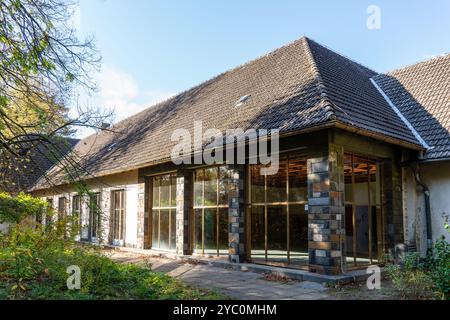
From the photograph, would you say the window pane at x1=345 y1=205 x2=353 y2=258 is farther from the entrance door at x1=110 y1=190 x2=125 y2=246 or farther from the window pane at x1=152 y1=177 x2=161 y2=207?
the entrance door at x1=110 y1=190 x2=125 y2=246

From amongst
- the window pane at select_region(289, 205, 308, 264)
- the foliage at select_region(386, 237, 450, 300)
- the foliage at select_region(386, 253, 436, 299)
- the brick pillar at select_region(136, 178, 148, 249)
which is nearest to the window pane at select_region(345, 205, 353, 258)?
the window pane at select_region(289, 205, 308, 264)

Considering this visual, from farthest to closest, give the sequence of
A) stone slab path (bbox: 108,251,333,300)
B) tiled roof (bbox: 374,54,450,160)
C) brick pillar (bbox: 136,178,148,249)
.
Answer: brick pillar (bbox: 136,178,148,249) → tiled roof (bbox: 374,54,450,160) → stone slab path (bbox: 108,251,333,300)

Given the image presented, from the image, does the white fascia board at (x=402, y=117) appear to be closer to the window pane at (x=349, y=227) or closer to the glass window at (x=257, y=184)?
the window pane at (x=349, y=227)

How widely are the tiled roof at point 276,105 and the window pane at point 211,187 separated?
1.28 metres

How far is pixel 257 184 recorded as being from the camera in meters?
10.2

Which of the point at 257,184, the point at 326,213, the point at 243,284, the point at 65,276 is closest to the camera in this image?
the point at 65,276

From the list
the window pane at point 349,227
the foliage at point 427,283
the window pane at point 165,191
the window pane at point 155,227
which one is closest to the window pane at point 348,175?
the window pane at point 349,227

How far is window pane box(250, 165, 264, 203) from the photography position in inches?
397

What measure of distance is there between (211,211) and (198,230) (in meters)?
0.87

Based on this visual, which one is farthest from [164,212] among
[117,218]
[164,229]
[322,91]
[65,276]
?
[65,276]

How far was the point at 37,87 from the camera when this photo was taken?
8.42 metres

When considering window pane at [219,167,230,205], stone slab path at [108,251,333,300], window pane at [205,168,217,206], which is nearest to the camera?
stone slab path at [108,251,333,300]

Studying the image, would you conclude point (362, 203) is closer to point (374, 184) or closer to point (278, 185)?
point (374, 184)

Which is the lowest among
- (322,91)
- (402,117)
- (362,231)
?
(362,231)
